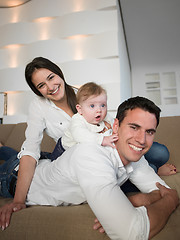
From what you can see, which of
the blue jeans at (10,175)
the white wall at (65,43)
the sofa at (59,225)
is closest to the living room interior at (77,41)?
the white wall at (65,43)

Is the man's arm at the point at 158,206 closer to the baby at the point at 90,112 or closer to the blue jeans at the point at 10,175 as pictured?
the baby at the point at 90,112

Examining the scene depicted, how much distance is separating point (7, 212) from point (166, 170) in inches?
39.9

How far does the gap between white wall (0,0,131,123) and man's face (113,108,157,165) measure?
1698 mm

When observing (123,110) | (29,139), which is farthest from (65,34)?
(123,110)

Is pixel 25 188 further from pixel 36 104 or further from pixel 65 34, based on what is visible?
pixel 65 34

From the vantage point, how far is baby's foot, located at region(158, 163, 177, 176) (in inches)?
59.3

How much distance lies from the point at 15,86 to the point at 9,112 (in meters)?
0.39

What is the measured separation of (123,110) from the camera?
0.98 metres

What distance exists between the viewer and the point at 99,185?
0.75 metres

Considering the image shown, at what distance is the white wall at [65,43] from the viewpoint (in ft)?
9.08

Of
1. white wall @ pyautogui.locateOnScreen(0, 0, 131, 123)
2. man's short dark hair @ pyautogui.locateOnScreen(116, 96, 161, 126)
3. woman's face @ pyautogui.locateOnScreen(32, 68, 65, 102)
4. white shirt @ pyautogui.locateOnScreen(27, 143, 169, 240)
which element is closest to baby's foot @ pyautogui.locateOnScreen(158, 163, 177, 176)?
white shirt @ pyautogui.locateOnScreen(27, 143, 169, 240)

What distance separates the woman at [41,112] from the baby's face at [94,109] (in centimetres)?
28

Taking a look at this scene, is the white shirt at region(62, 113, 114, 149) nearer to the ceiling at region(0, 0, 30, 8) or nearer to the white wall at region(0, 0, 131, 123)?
the white wall at region(0, 0, 131, 123)

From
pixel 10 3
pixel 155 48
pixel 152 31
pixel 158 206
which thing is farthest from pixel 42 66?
pixel 155 48
